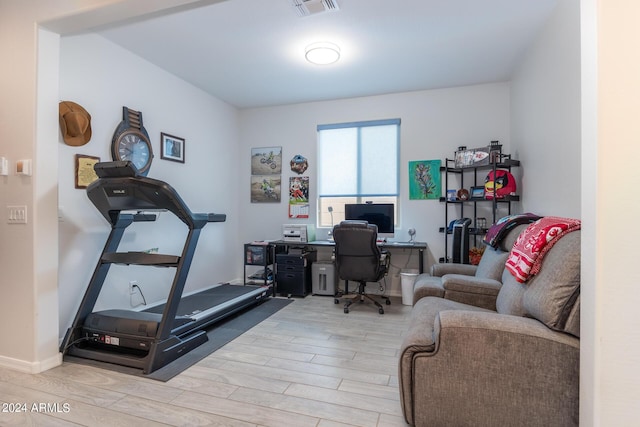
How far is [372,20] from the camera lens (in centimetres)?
258

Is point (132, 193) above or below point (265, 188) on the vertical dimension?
below

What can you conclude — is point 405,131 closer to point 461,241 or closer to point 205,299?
point 461,241

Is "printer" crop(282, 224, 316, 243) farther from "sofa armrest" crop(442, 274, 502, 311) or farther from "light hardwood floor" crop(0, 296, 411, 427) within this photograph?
"sofa armrest" crop(442, 274, 502, 311)

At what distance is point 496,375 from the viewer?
135cm

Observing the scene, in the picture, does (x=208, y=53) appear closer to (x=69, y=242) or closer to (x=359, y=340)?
(x=69, y=242)

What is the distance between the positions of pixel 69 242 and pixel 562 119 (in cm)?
410

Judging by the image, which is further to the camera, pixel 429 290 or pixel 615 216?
pixel 429 290

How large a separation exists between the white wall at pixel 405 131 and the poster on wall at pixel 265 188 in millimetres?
96

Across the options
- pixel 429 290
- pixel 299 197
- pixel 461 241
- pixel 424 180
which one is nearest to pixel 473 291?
pixel 429 290

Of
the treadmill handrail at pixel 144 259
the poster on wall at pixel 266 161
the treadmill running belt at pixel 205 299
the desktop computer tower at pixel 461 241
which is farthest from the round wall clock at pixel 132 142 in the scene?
the desktop computer tower at pixel 461 241

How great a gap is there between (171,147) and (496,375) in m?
3.76

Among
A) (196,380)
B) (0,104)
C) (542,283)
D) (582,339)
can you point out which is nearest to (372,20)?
(542,283)

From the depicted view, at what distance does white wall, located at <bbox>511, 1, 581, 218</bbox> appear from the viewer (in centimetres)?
211

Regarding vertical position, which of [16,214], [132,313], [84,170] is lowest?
[132,313]
